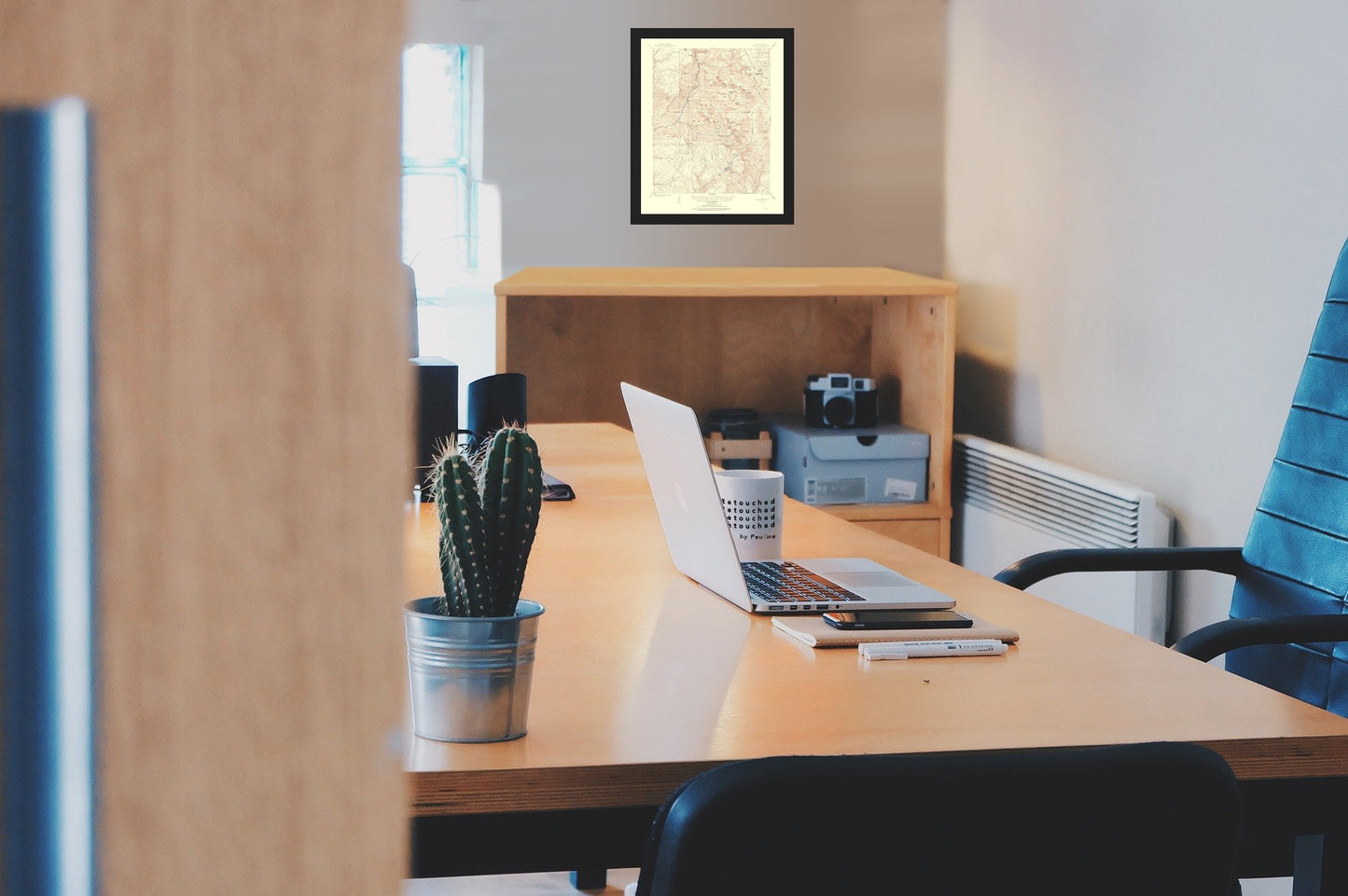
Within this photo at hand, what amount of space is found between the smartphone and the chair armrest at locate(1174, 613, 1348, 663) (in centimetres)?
32

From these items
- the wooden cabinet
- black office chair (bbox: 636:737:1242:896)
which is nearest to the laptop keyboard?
black office chair (bbox: 636:737:1242:896)

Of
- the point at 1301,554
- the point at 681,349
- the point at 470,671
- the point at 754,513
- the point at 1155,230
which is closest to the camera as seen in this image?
the point at 470,671

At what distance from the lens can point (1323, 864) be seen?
45.3 inches

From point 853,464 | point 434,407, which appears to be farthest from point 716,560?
point 853,464

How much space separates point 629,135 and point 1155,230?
171 centimetres

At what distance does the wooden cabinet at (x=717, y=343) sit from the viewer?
12.6 feet

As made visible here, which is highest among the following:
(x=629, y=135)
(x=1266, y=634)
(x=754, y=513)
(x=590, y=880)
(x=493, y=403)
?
(x=629, y=135)

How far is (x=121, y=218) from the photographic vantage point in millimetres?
147

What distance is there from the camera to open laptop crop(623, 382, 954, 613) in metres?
1.46

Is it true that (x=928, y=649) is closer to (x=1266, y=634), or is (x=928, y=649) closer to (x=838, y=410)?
(x=1266, y=634)

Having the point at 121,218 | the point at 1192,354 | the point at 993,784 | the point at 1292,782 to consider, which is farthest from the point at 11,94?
the point at 1192,354

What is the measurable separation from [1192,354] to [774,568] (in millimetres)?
1558

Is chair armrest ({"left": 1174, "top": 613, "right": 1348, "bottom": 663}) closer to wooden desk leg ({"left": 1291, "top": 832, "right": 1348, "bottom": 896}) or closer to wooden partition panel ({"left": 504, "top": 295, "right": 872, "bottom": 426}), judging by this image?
wooden desk leg ({"left": 1291, "top": 832, "right": 1348, "bottom": 896})

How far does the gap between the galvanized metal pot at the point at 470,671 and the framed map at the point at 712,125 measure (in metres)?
3.22
